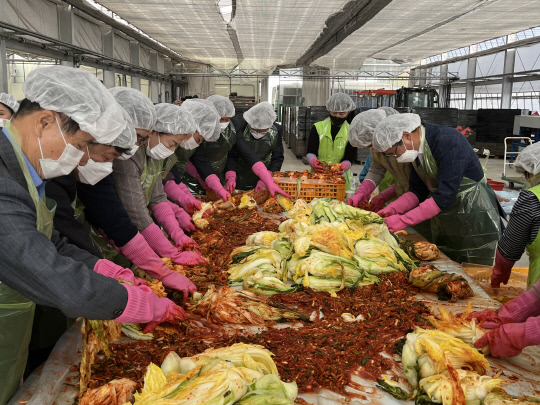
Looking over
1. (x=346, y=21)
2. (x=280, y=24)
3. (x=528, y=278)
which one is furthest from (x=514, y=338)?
(x=346, y=21)

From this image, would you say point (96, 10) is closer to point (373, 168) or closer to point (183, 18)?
point (183, 18)

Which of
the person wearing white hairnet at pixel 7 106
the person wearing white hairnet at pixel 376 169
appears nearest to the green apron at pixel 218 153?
the person wearing white hairnet at pixel 376 169

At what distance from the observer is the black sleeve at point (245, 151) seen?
5574 millimetres

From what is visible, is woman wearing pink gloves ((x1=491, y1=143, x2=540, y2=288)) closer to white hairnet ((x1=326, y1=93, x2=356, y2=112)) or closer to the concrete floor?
white hairnet ((x1=326, y1=93, x2=356, y2=112))

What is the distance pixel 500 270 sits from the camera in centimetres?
321

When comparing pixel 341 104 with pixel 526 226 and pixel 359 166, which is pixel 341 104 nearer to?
pixel 526 226

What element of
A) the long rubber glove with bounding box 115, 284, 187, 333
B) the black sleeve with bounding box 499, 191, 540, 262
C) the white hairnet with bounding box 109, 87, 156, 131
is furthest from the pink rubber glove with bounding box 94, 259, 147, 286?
the black sleeve with bounding box 499, 191, 540, 262

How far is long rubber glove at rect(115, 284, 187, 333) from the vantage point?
1909mm

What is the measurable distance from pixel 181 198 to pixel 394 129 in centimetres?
218

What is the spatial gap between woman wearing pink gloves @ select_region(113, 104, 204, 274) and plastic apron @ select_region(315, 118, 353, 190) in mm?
2973

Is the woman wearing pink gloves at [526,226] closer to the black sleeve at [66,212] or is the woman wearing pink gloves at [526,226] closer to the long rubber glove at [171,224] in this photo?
the long rubber glove at [171,224]

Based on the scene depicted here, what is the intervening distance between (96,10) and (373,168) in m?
8.81

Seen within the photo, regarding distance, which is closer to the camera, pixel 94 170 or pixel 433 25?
pixel 94 170

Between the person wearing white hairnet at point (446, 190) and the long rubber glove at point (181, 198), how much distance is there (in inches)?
71.8
